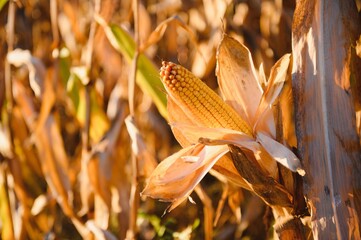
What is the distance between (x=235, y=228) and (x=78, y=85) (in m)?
0.60

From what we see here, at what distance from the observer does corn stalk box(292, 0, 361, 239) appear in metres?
1.00

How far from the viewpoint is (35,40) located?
2592 mm

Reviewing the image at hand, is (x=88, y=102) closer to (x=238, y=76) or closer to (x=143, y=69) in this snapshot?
(x=143, y=69)

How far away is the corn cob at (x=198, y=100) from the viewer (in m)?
0.95

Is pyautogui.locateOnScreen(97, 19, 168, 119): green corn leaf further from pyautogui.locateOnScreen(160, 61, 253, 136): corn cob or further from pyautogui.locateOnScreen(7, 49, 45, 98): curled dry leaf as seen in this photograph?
pyautogui.locateOnScreen(160, 61, 253, 136): corn cob

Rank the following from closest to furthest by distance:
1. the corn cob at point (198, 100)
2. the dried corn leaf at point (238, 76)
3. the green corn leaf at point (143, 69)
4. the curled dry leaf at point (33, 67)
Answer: the corn cob at point (198, 100) < the dried corn leaf at point (238, 76) < the green corn leaf at point (143, 69) < the curled dry leaf at point (33, 67)

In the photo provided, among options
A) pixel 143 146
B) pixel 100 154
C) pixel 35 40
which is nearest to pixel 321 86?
pixel 143 146

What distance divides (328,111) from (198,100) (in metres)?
0.24

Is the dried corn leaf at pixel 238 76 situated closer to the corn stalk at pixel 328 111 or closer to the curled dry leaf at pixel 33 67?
the corn stalk at pixel 328 111

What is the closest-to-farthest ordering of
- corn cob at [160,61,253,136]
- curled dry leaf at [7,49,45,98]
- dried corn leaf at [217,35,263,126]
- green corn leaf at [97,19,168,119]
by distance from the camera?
corn cob at [160,61,253,136], dried corn leaf at [217,35,263,126], green corn leaf at [97,19,168,119], curled dry leaf at [7,49,45,98]

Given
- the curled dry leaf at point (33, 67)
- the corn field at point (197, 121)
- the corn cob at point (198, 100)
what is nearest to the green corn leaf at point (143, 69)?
the corn field at point (197, 121)

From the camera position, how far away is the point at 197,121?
40.8 inches

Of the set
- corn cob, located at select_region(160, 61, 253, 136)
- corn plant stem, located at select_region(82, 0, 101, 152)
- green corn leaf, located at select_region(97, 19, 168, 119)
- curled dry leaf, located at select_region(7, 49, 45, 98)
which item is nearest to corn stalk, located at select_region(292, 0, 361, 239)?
corn cob, located at select_region(160, 61, 253, 136)

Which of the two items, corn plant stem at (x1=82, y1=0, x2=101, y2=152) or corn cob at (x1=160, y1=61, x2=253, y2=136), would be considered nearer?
corn cob at (x1=160, y1=61, x2=253, y2=136)
